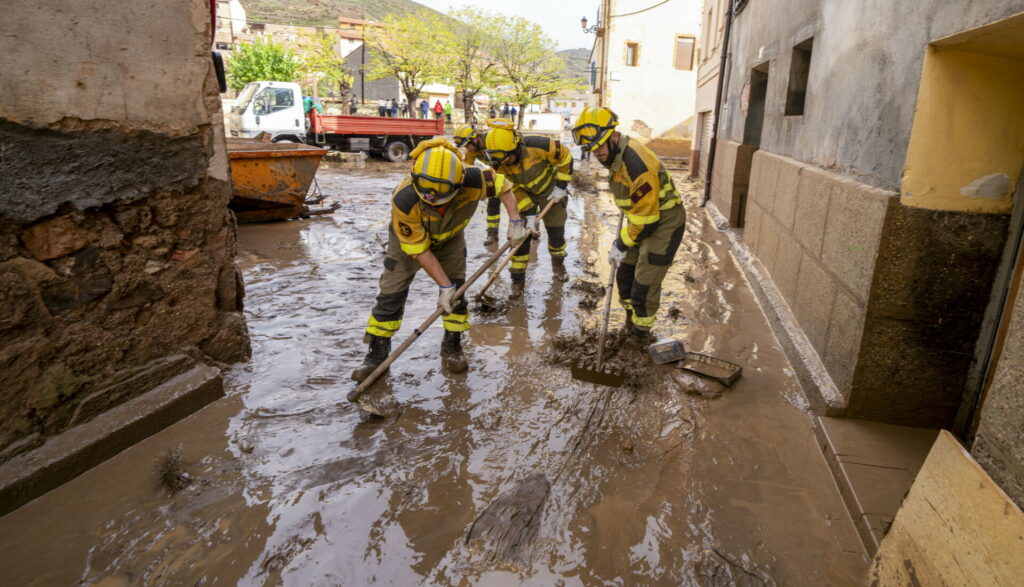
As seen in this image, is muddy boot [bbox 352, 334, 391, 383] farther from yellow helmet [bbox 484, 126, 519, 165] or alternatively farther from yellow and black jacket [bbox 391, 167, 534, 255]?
yellow helmet [bbox 484, 126, 519, 165]

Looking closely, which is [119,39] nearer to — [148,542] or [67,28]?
[67,28]

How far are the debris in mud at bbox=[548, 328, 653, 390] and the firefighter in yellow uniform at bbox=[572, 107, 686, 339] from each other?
0.13 m

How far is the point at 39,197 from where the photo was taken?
2.58 meters

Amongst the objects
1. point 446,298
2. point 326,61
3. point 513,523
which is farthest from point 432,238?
point 326,61

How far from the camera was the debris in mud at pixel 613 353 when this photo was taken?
3775 mm

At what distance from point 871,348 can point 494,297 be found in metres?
3.26

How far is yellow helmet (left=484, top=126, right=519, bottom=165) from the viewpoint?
5.14m

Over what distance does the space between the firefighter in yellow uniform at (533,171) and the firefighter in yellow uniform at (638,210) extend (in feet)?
4.26

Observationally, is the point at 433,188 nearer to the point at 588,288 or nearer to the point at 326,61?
the point at 588,288

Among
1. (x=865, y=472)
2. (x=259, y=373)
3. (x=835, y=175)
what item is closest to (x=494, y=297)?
(x=259, y=373)

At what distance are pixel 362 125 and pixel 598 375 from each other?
14479 millimetres

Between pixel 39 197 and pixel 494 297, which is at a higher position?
pixel 39 197

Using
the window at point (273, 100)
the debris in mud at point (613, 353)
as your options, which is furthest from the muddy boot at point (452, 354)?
the window at point (273, 100)

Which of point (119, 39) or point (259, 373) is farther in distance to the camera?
point (259, 373)
